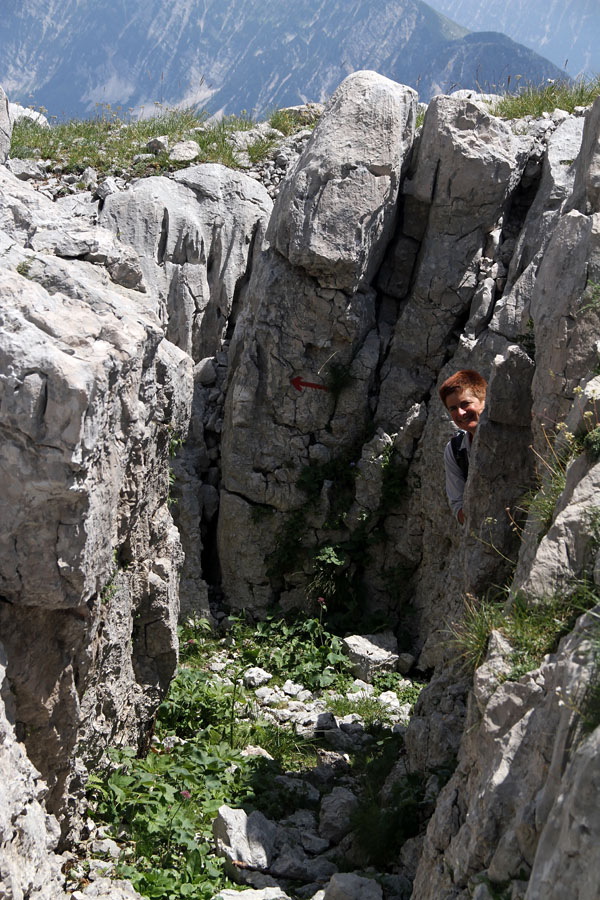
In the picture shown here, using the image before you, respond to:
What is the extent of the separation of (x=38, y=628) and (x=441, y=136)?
816 cm

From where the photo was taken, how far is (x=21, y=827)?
4.48 meters

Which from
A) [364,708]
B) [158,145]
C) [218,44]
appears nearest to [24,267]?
[364,708]

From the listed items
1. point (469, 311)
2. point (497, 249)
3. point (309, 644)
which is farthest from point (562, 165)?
point (309, 644)

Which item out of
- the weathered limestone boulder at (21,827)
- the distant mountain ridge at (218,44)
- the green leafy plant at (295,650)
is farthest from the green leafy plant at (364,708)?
the distant mountain ridge at (218,44)

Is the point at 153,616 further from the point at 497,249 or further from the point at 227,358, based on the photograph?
the point at 497,249

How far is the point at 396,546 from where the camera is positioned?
35.2 ft

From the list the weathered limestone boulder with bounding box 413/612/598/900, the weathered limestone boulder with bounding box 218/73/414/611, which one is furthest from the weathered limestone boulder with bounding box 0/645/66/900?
the weathered limestone boulder with bounding box 218/73/414/611

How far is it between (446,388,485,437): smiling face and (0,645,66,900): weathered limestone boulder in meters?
4.08

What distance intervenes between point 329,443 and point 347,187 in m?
3.30

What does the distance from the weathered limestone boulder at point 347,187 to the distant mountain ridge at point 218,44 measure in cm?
3679

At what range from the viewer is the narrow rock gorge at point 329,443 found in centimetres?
436

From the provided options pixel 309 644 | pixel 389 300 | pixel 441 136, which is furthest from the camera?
pixel 389 300

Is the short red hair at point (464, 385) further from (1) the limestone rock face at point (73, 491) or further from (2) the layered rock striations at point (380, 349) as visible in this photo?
(2) the layered rock striations at point (380, 349)

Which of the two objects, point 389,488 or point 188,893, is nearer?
point 188,893
